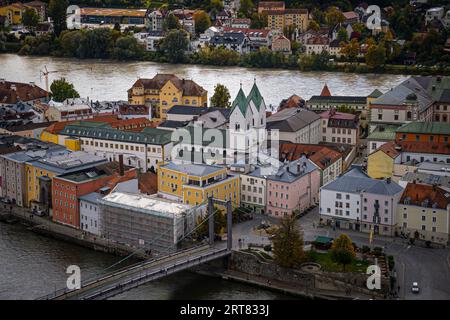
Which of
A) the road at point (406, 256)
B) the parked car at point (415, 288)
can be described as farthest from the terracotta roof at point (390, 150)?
the parked car at point (415, 288)

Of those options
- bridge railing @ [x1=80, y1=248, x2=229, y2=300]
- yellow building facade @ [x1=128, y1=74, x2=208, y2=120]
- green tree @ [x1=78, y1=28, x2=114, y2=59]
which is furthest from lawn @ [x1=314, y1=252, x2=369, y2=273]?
green tree @ [x1=78, y1=28, x2=114, y2=59]

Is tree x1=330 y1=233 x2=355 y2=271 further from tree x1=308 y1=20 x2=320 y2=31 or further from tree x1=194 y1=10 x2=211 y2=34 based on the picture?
tree x1=194 y1=10 x2=211 y2=34

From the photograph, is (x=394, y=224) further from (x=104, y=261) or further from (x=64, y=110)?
(x=64, y=110)

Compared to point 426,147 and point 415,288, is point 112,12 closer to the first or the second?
point 426,147

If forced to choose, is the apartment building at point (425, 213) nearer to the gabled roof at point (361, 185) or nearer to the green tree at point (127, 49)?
the gabled roof at point (361, 185)

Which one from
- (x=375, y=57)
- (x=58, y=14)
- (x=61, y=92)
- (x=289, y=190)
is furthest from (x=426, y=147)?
(x=58, y=14)

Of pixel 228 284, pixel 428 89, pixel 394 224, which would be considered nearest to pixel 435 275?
pixel 394 224

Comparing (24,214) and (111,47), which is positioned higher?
(111,47)
